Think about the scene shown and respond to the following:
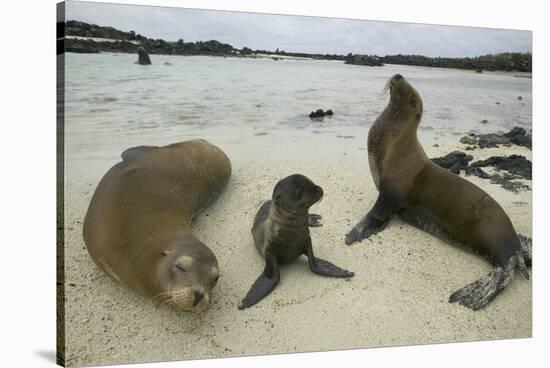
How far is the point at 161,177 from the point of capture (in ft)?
13.8

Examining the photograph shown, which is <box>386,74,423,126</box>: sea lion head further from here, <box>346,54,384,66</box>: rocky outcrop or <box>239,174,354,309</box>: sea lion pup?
<box>239,174,354,309</box>: sea lion pup

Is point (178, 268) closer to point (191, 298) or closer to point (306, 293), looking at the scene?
point (191, 298)

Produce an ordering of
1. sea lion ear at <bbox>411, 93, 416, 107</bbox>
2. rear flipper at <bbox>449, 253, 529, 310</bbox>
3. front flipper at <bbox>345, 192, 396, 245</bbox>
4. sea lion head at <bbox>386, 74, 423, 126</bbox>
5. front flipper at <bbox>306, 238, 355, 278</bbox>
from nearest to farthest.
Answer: front flipper at <bbox>306, 238, 355, 278</bbox> < rear flipper at <bbox>449, 253, 529, 310</bbox> < front flipper at <bbox>345, 192, 396, 245</bbox> < sea lion head at <bbox>386, 74, 423, 126</bbox> < sea lion ear at <bbox>411, 93, 416, 107</bbox>

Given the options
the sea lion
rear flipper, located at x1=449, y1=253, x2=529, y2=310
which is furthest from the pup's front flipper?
the sea lion

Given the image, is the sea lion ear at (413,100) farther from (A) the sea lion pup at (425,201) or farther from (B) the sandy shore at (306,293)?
(B) the sandy shore at (306,293)

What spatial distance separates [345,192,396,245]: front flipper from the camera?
14.4 feet

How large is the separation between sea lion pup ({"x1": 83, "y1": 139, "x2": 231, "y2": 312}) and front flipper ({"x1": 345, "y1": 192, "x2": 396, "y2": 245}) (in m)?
1.10

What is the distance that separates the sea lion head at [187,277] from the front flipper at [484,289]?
75.2 inches

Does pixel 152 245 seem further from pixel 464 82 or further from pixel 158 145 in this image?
pixel 464 82

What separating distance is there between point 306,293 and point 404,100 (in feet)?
6.15

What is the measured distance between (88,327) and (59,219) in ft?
2.28

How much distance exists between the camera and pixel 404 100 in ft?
15.2

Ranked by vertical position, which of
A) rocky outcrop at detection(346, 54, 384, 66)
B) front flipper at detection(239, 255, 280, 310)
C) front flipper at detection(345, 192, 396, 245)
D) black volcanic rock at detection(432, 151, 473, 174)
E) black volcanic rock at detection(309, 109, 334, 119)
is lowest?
front flipper at detection(239, 255, 280, 310)

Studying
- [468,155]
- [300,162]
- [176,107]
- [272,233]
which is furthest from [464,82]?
[176,107]
